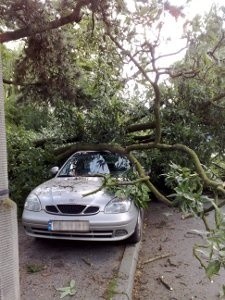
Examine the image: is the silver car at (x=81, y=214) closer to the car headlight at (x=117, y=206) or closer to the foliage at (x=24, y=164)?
the car headlight at (x=117, y=206)

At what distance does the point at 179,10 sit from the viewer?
134 inches

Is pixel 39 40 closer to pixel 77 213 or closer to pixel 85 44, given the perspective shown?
pixel 85 44

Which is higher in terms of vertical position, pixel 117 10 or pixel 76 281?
pixel 117 10

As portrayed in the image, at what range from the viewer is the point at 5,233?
2.27 m

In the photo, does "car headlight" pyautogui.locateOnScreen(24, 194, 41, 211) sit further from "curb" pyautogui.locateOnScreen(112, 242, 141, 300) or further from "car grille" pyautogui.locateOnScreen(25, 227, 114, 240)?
"curb" pyautogui.locateOnScreen(112, 242, 141, 300)

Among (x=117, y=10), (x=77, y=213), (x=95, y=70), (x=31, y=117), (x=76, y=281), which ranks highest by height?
(x=117, y=10)

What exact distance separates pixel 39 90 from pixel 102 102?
50.5 inches

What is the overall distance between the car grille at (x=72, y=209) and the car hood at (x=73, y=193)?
0.06 meters

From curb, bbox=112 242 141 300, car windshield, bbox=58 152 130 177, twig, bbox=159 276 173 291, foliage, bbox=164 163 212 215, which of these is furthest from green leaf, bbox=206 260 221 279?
car windshield, bbox=58 152 130 177

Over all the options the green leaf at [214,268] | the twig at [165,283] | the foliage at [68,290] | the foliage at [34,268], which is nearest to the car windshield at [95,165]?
the foliage at [34,268]

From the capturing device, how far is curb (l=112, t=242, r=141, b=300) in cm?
432

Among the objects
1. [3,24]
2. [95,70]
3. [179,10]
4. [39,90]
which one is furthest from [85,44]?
[179,10]

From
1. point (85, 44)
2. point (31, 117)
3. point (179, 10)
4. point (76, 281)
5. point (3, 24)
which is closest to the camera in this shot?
point (179, 10)

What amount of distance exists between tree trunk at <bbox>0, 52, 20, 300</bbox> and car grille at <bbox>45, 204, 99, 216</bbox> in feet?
9.96
